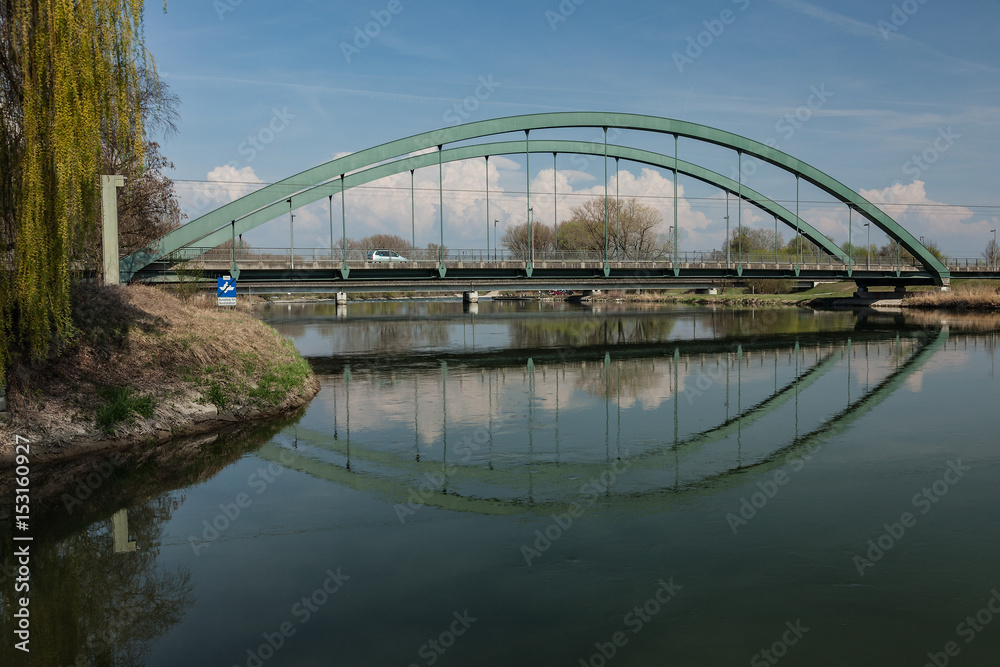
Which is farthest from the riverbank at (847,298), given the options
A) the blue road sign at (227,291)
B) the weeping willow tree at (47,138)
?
the weeping willow tree at (47,138)

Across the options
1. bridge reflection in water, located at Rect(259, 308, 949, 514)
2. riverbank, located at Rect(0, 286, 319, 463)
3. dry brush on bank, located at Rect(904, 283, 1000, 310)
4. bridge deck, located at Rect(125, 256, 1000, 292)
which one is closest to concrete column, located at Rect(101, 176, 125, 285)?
riverbank, located at Rect(0, 286, 319, 463)

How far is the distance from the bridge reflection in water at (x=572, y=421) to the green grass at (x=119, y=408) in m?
2.14

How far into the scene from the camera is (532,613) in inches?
225

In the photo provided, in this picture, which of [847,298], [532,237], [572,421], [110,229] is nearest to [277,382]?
[110,229]

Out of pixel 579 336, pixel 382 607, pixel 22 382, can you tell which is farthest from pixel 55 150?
pixel 579 336

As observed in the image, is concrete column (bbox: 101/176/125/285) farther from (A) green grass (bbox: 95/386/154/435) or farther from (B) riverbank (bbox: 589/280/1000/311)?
(B) riverbank (bbox: 589/280/1000/311)

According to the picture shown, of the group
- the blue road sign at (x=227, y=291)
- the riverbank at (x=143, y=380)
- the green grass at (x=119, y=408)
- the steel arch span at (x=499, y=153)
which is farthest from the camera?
the steel arch span at (x=499, y=153)

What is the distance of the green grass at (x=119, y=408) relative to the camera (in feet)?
35.8

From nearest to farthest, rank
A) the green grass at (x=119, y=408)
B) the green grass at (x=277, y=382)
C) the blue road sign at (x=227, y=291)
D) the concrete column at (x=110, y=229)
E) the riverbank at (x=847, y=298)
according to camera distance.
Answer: the green grass at (x=119, y=408) → the green grass at (x=277, y=382) → the concrete column at (x=110, y=229) → the blue road sign at (x=227, y=291) → the riverbank at (x=847, y=298)

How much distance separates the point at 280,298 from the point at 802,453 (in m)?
94.0

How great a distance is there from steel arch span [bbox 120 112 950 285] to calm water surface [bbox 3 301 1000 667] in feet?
65.2

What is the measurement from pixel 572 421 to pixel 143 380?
7696 mm

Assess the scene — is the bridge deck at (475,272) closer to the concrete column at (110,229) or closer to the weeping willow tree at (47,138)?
the concrete column at (110,229)

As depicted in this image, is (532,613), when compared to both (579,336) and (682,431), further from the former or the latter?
(579,336)
